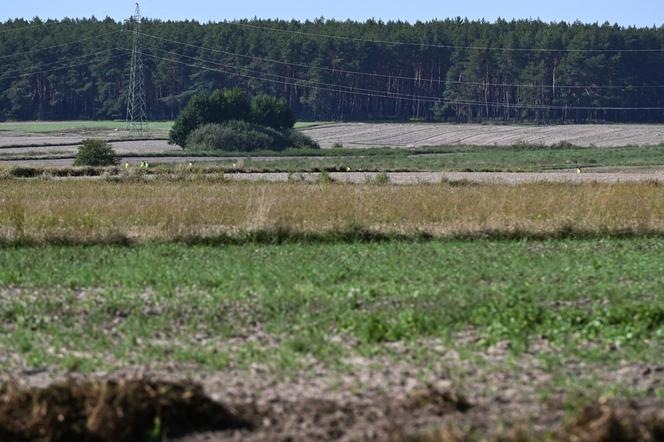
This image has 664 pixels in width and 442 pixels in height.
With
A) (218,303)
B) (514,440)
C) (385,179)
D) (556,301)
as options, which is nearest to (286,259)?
(218,303)

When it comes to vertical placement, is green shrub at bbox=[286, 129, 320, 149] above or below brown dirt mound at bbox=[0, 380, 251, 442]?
below

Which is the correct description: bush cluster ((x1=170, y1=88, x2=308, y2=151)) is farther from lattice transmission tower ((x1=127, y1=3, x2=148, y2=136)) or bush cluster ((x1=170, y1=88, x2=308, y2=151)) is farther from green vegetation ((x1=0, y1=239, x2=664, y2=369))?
green vegetation ((x1=0, y1=239, x2=664, y2=369))

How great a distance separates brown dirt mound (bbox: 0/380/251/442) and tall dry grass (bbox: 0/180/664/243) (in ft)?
41.0

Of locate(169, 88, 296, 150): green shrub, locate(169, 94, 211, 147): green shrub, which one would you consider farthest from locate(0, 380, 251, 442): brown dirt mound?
locate(169, 94, 211, 147): green shrub

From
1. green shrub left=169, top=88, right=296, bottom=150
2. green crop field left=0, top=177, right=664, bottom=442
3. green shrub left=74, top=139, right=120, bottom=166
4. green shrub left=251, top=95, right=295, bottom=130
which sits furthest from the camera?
green shrub left=251, top=95, right=295, bottom=130

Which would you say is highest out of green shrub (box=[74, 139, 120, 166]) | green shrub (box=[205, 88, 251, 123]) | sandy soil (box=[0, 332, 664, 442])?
sandy soil (box=[0, 332, 664, 442])

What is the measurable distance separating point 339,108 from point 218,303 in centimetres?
13467

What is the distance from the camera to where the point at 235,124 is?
307 feet

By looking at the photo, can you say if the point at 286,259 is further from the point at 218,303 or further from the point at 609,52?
the point at 609,52

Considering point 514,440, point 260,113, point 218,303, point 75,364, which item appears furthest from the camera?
point 260,113

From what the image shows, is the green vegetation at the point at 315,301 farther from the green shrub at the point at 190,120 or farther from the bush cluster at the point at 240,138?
the green shrub at the point at 190,120

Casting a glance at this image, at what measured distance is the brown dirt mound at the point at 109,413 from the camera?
358 inches

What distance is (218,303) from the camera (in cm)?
1519

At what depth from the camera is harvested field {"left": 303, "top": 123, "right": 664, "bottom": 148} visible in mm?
102375
